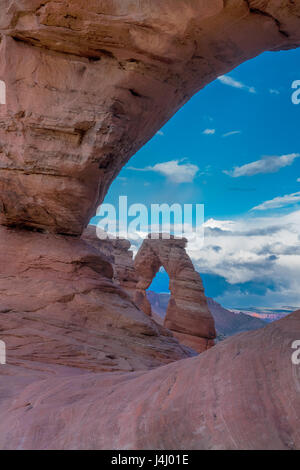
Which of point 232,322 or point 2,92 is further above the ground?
point 2,92

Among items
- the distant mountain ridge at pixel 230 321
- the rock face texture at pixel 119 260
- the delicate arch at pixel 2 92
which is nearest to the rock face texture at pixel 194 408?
the delicate arch at pixel 2 92

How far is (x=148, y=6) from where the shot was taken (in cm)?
597

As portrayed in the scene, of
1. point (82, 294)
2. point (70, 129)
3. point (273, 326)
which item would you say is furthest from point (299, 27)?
point (82, 294)

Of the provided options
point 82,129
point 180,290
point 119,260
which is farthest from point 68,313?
point 119,260

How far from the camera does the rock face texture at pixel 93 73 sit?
6.21 m

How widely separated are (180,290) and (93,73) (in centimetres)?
1768

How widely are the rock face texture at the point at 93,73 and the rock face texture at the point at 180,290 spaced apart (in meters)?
15.2

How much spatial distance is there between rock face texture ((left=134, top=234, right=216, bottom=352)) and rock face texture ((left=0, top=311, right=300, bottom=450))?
724 inches

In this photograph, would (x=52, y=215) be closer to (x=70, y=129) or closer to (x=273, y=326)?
(x=70, y=129)

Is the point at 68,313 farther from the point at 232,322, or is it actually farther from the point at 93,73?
the point at 232,322

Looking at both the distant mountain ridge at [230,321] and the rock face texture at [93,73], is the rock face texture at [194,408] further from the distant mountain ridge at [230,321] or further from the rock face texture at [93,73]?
the distant mountain ridge at [230,321]

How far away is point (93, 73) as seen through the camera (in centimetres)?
710

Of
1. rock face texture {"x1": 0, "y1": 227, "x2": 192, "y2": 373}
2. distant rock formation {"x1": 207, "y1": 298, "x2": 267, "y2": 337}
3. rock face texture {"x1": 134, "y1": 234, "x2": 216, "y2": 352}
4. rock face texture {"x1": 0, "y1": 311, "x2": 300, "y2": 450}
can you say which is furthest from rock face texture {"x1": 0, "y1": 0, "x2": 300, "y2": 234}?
distant rock formation {"x1": 207, "y1": 298, "x2": 267, "y2": 337}

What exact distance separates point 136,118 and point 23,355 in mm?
5578
